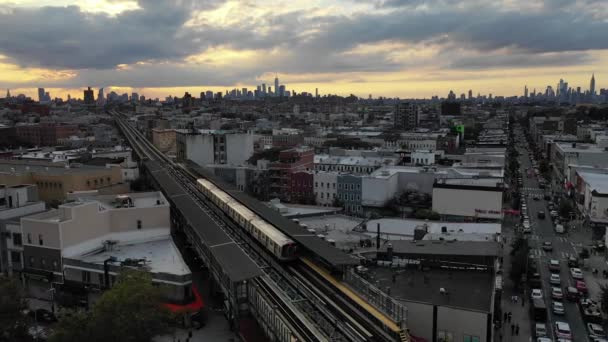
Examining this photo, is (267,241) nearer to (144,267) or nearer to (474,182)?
(144,267)

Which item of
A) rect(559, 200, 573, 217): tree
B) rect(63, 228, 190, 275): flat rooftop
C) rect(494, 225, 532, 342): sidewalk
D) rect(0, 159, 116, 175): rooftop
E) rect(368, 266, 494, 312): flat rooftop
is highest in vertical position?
rect(0, 159, 116, 175): rooftop

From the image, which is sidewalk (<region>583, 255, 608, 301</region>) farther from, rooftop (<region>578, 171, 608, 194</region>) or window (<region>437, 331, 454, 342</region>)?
window (<region>437, 331, 454, 342</region>)

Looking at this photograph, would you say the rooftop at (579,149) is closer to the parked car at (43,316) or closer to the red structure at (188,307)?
the red structure at (188,307)

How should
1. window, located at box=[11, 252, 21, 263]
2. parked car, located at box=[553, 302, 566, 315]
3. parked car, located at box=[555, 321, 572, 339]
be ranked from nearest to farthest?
parked car, located at box=[555, 321, 572, 339] → parked car, located at box=[553, 302, 566, 315] → window, located at box=[11, 252, 21, 263]

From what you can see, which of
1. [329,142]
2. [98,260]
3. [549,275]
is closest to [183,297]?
[98,260]

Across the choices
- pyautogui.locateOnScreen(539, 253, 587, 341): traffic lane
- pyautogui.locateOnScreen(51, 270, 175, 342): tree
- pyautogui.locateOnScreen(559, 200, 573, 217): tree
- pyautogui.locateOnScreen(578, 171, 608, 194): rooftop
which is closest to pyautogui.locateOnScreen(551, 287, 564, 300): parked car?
pyautogui.locateOnScreen(539, 253, 587, 341): traffic lane

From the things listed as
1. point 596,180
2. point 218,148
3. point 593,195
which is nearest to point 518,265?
point 593,195

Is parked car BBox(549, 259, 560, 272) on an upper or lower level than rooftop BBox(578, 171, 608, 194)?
lower
